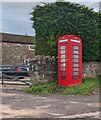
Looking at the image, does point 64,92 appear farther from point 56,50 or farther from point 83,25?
point 83,25

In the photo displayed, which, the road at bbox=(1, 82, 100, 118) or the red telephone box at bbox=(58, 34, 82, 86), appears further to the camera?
the red telephone box at bbox=(58, 34, 82, 86)

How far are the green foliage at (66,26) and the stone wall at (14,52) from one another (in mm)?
24097

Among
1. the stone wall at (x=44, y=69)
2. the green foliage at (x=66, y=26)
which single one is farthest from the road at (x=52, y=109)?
the green foliage at (x=66, y=26)

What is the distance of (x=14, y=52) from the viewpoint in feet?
139

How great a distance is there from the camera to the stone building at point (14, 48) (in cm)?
4144

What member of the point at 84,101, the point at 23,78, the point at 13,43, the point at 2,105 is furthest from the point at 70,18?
the point at 13,43

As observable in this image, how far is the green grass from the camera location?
13.5 m

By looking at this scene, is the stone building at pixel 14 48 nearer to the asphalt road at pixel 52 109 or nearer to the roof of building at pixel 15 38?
the roof of building at pixel 15 38

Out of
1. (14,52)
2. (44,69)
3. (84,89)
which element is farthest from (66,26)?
(14,52)

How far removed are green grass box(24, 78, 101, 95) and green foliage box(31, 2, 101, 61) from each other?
7.15ft

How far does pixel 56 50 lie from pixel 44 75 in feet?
5.29

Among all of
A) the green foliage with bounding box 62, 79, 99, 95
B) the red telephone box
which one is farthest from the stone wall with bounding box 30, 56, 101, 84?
the green foliage with bounding box 62, 79, 99, 95

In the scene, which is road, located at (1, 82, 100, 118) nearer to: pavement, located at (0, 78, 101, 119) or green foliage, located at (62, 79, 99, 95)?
pavement, located at (0, 78, 101, 119)

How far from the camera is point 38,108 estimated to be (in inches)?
378
